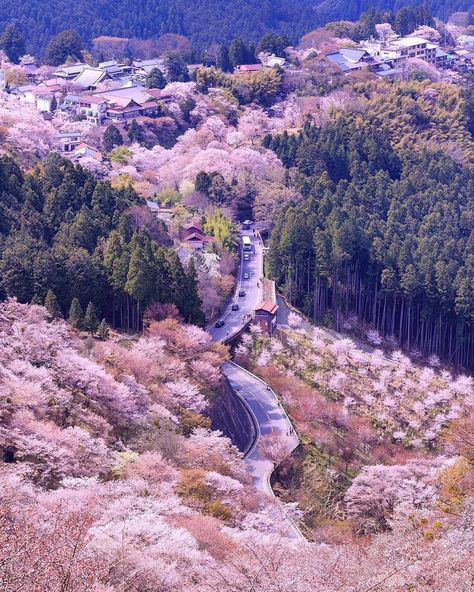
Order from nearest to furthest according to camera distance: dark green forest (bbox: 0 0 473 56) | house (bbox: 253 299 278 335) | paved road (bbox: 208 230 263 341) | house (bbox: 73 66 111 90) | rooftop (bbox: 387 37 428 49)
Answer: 1. paved road (bbox: 208 230 263 341)
2. house (bbox: 253 299 278 335)
3. house (bbox: 73 66 111 90)
4. rooftop (bbox: 387 37 428 49)
5. dark green forest (bbox: 0 0 473 56)

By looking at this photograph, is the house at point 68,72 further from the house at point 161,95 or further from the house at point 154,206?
the house at point 154,206

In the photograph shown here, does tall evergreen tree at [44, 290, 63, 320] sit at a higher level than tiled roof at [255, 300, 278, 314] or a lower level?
higher

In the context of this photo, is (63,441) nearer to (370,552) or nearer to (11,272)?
(370,552)

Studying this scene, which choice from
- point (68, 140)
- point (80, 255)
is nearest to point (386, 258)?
point (80, 255)

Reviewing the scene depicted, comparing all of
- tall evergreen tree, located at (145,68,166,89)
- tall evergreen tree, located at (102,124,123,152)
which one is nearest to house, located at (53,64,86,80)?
tall evergreen tree, located at (145,68,166,89)

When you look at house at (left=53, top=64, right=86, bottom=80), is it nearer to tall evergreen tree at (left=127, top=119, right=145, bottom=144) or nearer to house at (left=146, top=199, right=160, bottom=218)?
tall evergreen tree at (left=127, top=119, right=145, bottom=144)

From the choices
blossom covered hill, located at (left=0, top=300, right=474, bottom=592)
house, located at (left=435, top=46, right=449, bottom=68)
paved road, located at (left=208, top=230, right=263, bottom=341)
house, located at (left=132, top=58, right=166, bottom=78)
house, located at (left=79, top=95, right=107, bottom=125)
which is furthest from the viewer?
house, located at (left=435, top=46, right=449, bottom=68)

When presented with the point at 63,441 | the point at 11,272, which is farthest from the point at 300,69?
the point at 63,441
